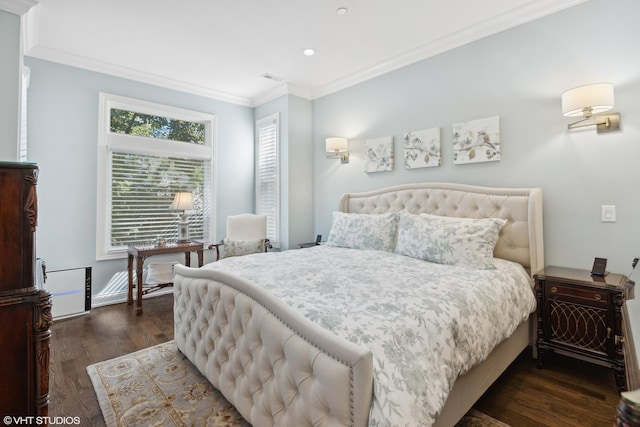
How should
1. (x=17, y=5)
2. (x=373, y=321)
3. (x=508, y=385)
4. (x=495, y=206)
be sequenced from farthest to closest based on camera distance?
(x=495, y=206), (x=17, y=5), (x=508, y=385), (x=373, y=321)

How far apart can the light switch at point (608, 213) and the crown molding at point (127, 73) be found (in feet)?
14.9

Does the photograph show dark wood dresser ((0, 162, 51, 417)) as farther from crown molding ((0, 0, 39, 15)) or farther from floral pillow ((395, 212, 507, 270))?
floral pillow ((395, 212, 507, 270))

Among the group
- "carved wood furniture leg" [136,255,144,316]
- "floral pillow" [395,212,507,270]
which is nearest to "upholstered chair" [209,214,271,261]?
"carved wood furniture leg" [136,255,144,316]

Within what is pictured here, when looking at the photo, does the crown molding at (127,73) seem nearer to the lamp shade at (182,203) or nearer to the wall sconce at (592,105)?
the lamp shade at (182,203)

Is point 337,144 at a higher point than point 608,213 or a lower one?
higher

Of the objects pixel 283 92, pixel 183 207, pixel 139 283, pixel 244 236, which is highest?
pixel 283 92

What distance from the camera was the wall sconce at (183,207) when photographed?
389 cm

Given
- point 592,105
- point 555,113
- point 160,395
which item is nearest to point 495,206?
point 555,113

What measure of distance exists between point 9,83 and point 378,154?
11.2ft

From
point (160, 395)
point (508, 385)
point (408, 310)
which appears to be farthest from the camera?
point (508, 385)

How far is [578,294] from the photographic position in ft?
6.95

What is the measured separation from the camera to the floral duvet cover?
1112 millimetres

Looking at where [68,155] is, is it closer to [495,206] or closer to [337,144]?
[337,144]

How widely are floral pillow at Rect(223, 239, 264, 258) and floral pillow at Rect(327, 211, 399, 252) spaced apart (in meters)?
1.10
